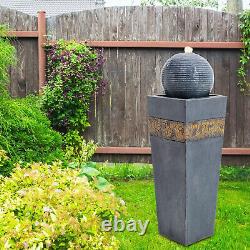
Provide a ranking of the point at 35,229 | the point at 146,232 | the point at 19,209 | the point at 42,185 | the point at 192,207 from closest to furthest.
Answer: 1. the point at 35,229
2. the point at 19,209
3. the point at 42,185
4. the point at 192,207
5. the point at 146,232

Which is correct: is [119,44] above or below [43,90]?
above

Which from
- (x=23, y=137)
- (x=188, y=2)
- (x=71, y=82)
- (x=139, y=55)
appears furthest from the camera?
(x=188, y=2)

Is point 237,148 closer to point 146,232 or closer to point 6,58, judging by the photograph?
point 146,232

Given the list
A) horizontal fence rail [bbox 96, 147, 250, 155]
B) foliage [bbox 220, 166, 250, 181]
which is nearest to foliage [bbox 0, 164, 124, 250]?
horizontal fence rail [bbox 96, 147, 250, 155]

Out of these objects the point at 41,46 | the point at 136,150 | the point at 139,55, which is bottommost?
the point at 136,150

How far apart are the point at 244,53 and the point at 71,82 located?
2.35 meters

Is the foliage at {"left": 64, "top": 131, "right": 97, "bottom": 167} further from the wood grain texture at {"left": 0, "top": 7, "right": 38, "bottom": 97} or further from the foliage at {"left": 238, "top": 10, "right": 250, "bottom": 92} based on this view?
the foliage at {"left": 238, "top": 10, "right": 250, "bottom": 92}

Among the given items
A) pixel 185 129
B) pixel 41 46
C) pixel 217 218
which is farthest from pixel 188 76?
pixel 41 46

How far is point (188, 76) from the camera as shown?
4.13 meters

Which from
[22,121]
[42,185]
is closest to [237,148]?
[22,121]

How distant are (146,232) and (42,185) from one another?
1.48 m

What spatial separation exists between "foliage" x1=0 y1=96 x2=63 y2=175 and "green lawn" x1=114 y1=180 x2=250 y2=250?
1049 millimetres

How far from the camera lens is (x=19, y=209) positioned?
3180 millimetres

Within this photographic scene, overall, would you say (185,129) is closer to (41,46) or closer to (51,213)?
(51,213)
